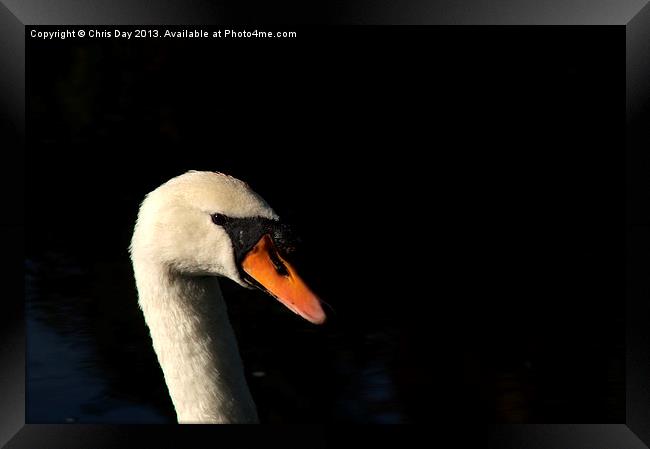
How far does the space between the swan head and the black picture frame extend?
1.85 ft

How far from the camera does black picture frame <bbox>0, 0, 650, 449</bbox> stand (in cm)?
433

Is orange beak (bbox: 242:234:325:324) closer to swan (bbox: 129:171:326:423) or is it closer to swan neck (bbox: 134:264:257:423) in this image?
swan (bbox: 129:171:326:423)

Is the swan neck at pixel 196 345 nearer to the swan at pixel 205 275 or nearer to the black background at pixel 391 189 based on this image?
the swan at pixel 205 275

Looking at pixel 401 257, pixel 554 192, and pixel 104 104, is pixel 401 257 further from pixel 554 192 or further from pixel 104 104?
pixel 104 104

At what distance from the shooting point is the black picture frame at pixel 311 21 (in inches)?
170

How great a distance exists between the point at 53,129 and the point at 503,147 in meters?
5.01

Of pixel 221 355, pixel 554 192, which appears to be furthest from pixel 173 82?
pixel 221 355

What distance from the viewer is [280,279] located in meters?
4.27

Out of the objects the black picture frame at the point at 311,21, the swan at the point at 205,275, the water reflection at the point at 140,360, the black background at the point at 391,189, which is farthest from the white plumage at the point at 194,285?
the black background at the point at 391,189

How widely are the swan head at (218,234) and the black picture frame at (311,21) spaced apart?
56cm

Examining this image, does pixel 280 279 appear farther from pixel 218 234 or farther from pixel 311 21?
pixel 311 21

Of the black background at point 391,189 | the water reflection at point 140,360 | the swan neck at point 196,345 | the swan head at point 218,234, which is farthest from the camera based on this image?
the black background at point 391,189

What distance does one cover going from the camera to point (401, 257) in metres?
10.9

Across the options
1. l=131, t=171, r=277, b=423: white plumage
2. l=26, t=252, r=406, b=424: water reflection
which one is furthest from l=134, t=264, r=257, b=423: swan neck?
l=26, t=252, r=406, b=424: water reflection
